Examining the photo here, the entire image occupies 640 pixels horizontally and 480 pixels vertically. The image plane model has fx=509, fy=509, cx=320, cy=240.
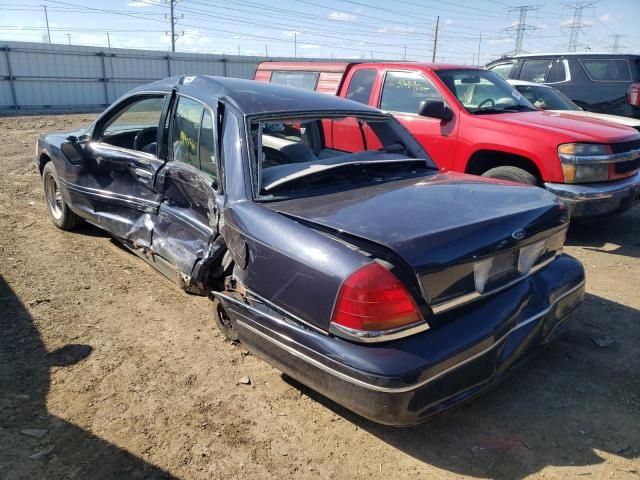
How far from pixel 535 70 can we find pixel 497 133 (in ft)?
18.4

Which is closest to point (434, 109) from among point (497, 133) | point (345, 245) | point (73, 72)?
point (497, 133)

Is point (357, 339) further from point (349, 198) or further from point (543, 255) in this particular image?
point (543, 255)

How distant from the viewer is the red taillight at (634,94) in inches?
335

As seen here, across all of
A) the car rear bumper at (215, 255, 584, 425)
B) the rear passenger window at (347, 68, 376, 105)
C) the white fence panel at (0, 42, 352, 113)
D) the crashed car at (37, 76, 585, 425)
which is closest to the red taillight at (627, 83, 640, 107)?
the rear passenger window at (347, 68, 376, 105)

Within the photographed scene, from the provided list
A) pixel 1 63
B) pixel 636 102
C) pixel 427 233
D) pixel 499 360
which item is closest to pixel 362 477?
pixel 499 360

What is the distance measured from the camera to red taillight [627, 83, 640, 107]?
8516 millimetres

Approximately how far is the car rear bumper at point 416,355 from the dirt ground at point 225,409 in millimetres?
325

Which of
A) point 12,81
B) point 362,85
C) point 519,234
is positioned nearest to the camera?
point 519,234

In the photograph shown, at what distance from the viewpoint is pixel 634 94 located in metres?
8.55

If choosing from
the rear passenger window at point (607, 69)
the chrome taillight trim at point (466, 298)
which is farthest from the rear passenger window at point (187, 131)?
the rear passenger window at point (607, 69)

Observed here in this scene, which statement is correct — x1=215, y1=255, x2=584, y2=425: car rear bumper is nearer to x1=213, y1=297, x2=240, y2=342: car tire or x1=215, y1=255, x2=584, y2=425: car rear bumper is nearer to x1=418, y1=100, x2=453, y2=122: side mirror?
x1=213, y1=297, x2=240, y2=342: car tire

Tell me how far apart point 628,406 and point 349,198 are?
6.33 feet

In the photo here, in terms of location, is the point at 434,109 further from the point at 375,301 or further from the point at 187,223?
the point at 375,301

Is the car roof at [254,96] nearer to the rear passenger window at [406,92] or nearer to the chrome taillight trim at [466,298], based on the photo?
the chrome taillight trim at [466,298]
